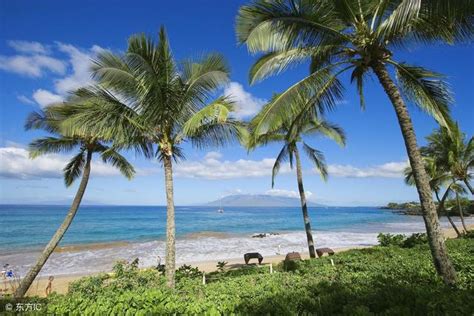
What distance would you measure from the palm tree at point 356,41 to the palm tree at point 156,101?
2.01m

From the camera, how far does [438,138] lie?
21969 mm

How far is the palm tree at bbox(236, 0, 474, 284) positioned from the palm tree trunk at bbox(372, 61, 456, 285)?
2cm

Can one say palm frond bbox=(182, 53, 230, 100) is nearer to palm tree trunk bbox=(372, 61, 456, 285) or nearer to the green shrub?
palm tree trunk bbox=(372, 61, 456, 285)

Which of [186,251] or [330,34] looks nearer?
[330,34]

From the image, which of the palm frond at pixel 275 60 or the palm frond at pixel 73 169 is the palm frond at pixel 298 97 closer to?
the palm frond at pixel 275 60

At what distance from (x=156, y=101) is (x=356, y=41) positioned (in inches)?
205

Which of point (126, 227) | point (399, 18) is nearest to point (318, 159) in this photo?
point (399, 18)

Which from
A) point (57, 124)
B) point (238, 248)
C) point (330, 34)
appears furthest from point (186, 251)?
point (330, 34)

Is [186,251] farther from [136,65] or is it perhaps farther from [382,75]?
[382,75]

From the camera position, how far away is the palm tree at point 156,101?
845 centimetres

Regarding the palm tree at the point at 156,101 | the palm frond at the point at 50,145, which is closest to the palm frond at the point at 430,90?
the palm tree at the point at 156,101

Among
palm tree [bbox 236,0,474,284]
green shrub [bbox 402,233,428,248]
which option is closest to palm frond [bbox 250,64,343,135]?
palm tree [bbox 236,0,474,284]

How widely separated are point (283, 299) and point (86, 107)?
770cm

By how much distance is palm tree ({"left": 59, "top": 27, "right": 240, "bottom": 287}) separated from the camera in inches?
332
